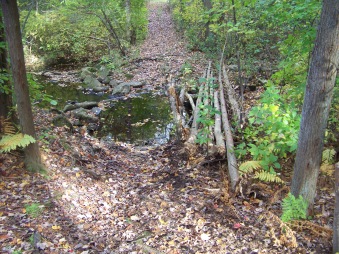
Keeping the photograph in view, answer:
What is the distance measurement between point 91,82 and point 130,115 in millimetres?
5339

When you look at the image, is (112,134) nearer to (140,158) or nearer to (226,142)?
(140,158)

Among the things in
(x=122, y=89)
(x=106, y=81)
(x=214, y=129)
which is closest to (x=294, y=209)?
(x=214, y=129)

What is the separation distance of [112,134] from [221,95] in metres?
3.98

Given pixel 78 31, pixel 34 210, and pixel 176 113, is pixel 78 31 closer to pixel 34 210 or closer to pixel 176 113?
pixel 176 113

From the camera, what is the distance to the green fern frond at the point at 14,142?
4.55 m

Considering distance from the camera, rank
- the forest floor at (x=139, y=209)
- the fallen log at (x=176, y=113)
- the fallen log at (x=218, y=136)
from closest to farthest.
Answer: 1. the forest floor at (x=139, y=209)
2. the fallen log at (x=218, y=136)
3. the fallen log at (x=176, y=113)

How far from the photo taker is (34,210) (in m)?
4.27

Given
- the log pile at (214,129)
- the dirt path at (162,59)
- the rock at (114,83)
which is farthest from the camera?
the dirt path at (162,59)

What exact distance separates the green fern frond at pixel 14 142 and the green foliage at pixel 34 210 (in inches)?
37.5

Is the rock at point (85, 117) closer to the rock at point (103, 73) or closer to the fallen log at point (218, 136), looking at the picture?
the fallen log at point (218, 136)

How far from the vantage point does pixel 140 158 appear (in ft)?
24.9

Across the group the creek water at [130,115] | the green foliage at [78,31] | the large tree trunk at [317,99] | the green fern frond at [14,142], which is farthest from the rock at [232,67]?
the green fern frond at [14,142]

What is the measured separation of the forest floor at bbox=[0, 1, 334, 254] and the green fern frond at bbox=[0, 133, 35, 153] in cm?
55

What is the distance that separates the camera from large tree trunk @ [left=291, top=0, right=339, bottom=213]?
328 centimetres
